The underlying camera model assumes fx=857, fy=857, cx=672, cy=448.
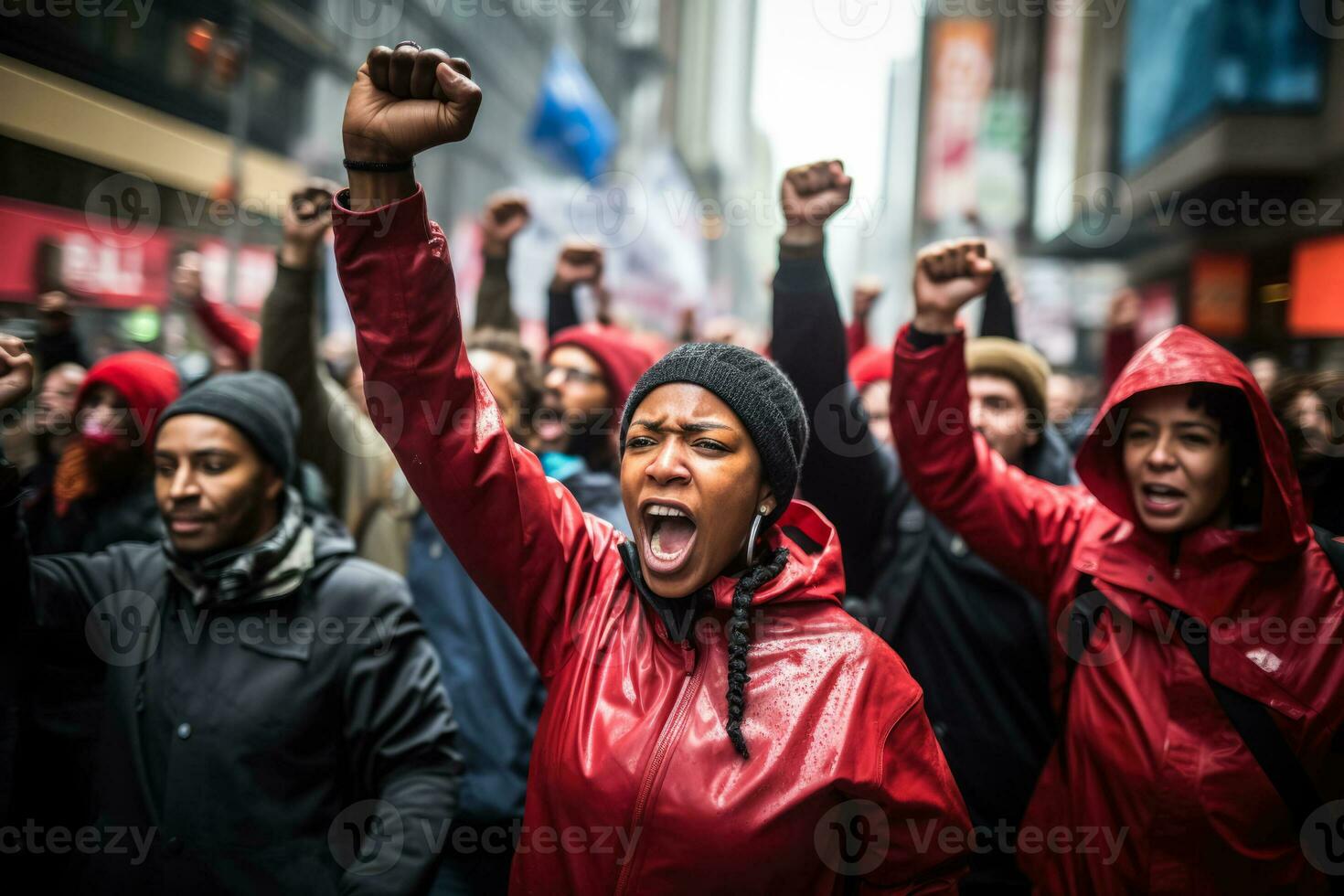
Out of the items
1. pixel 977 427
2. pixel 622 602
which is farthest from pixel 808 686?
pixel 977 427

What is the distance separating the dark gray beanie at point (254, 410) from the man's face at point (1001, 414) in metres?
2.33

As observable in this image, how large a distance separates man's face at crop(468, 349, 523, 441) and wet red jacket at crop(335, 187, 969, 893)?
1.44 meters

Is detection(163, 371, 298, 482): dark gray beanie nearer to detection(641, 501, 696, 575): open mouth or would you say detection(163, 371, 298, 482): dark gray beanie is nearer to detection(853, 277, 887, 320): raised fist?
detection(641, 501, 696, 575): open mouth

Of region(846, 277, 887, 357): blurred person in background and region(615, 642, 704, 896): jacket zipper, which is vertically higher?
region(846, 277, 887, 357): blurred person in background

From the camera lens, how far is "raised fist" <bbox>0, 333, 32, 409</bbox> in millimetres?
1961

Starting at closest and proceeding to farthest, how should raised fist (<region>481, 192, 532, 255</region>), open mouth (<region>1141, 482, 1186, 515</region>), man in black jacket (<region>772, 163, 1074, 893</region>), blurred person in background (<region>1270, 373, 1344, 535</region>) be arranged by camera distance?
open mouth (<region>1141, 482, 1186, 515</region>)
man in black jacket (<region>772, 163, 1074, 893</region>)
blurred person in background (<region>1270, 373, 1344, 535</region>)
raised fist (<region>481, 192, 532, 255</region>)

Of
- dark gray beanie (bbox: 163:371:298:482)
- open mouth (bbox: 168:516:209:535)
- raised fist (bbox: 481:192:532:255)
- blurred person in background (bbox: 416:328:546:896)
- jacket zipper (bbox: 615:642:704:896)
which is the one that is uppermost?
raised fist (bbox: 481:192:532:255)

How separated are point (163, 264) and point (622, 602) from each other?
40.8 ft

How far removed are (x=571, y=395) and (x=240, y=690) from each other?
5.60 ft

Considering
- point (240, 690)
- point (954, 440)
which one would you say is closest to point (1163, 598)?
point (954, 440)

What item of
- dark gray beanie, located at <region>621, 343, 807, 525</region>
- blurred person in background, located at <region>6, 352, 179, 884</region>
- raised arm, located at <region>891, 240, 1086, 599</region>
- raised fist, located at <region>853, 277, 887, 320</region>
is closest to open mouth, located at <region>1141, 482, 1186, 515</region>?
raised arm, located at <region>891, 240, 1086, 599</region>

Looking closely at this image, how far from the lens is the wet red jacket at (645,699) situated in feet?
5.13

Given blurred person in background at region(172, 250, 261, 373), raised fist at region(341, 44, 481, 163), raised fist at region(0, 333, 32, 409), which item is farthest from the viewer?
blurred person in background at region(172, 250, 261, 373)

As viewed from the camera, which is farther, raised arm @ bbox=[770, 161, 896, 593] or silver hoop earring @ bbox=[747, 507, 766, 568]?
raised arm @ bbox=[770, 161, 896, 593]
